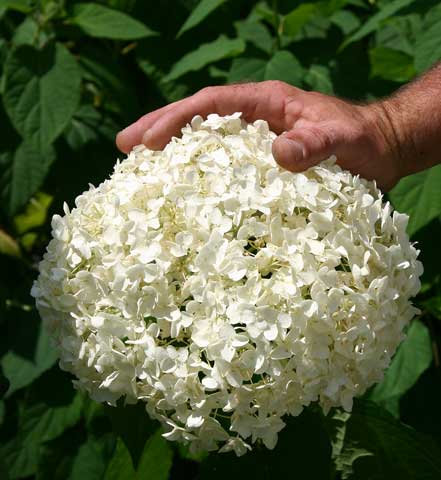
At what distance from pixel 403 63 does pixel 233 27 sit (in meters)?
0.59

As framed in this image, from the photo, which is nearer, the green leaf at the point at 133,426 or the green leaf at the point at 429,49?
the green leaf at the point at 133,426

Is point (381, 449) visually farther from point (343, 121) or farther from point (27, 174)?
point (27, 174)

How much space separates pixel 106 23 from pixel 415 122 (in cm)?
113

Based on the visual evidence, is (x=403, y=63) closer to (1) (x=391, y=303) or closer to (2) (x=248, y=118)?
(2) (x=248, y=118)

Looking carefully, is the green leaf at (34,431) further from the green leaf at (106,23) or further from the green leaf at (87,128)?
the green leaf at (106,23)

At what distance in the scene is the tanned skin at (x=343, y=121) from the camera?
168cm

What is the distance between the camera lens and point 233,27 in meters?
2.79

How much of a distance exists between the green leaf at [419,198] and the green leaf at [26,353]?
3.63 feet

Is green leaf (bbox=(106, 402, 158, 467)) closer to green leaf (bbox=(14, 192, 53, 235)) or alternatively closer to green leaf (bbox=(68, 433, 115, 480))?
green leaf (bbox=(68, 433, 115, 480))

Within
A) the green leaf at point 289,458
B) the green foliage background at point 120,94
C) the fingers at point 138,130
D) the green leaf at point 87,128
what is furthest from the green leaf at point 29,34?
the green leaf at point 289,458

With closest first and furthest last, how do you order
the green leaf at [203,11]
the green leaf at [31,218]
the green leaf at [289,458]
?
the green leaf at [289,458] < the green leaf at [203,11] < the green leaf at [31,218]

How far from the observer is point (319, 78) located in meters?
2.56

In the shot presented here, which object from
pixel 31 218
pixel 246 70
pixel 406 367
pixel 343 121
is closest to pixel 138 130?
pixel 343 121

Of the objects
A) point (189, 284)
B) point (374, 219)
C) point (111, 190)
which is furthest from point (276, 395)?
point (111, 190)
